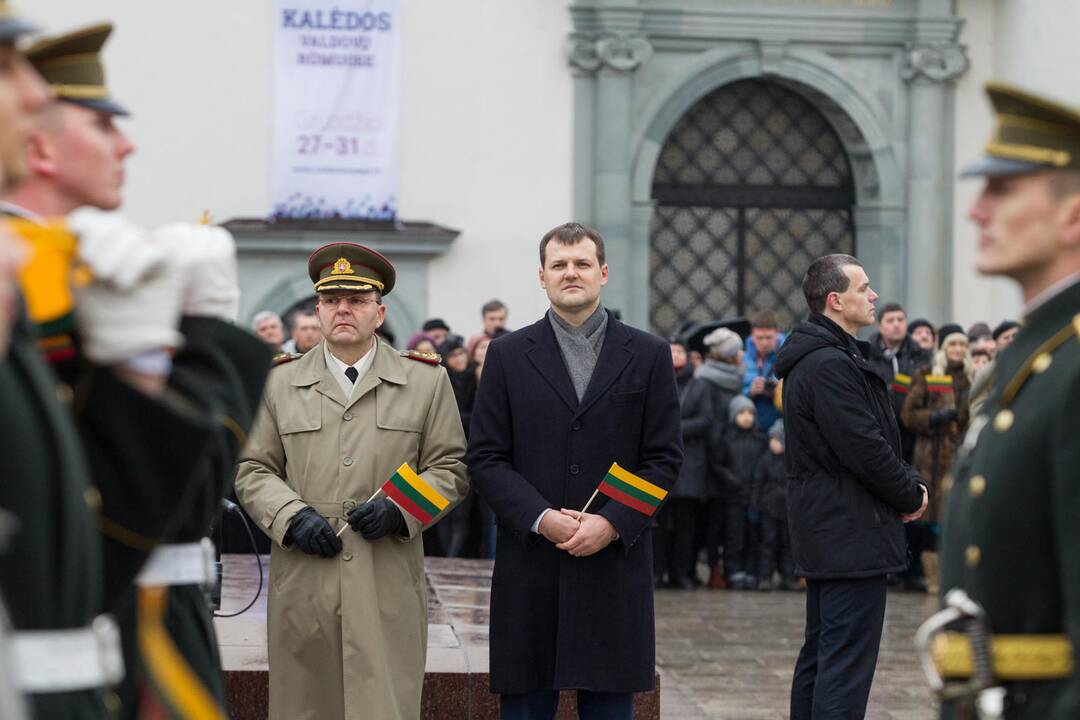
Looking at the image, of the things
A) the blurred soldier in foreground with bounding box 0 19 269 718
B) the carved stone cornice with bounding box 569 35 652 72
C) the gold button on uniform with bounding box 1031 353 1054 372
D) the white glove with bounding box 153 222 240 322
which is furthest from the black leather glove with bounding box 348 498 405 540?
the carved stone cornice with bounding box 569 35 652 72

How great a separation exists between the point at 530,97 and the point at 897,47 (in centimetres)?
376

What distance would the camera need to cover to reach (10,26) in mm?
2600

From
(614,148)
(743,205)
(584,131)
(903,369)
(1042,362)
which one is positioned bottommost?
(1042,362)

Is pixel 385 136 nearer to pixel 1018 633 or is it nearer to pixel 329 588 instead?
pixel 329 588

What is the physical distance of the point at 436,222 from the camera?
16.9 meters

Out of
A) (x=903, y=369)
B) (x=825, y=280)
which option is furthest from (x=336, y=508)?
(x=903, y=369)

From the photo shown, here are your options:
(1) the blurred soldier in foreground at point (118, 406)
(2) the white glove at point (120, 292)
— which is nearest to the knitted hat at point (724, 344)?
(1) the blurred soldier in foreground at point (118, 406)

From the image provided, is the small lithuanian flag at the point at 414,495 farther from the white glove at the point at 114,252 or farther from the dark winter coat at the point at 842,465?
the white glove at the point at 114,252

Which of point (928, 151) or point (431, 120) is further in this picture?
point (928, 151)

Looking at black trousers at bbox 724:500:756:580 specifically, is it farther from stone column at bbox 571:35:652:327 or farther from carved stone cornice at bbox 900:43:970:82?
carved stone cornice at bbox 900:43:970:82

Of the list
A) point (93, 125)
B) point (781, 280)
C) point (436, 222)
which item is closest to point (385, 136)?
point (436, 222)

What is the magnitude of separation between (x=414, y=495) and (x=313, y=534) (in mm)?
346

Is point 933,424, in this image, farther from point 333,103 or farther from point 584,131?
point 333,103

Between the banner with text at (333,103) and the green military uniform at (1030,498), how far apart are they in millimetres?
13535
